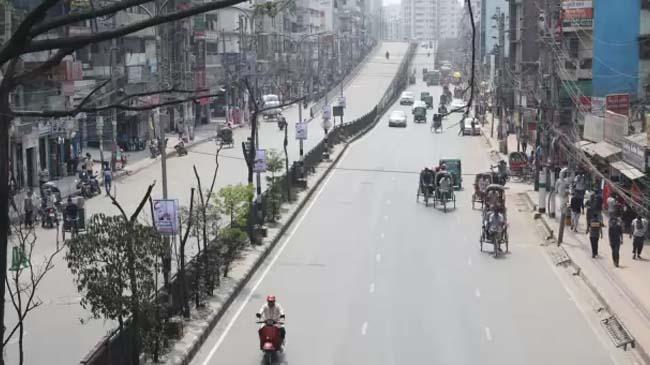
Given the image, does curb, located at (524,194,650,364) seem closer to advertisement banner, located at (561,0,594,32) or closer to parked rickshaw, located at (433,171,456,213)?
parked rickshaw, located at (433,171,456,213)

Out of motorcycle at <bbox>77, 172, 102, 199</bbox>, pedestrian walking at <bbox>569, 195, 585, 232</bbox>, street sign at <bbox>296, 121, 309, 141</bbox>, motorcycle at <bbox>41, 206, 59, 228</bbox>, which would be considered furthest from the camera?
street sign at <bbox>296, 121, 309, 141</bbox>

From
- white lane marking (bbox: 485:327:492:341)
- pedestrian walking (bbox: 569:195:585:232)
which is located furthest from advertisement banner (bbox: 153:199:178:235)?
pedestrian walking (bbox: 569:195:585:232)

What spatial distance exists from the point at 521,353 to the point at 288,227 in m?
16.8

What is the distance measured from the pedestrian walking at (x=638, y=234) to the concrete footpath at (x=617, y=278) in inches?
8.4

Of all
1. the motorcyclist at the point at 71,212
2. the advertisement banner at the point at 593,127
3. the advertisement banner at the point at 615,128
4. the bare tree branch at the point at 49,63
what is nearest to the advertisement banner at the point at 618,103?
the advertisement banner at the point at 615,128

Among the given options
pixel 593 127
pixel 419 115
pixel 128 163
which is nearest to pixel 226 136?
pixel 128 163

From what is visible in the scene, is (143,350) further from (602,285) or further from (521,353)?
(602,285)

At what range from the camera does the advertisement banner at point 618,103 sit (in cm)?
3831

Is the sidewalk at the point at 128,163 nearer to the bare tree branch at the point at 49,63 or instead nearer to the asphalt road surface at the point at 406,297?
the asphalt road surface at the point at 406,297

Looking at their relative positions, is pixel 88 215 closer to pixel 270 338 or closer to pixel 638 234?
pixel 638 234

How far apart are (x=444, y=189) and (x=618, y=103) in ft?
21.9

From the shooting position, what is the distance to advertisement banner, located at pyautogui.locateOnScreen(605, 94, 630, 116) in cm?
3831

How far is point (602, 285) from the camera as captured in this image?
24375 mm

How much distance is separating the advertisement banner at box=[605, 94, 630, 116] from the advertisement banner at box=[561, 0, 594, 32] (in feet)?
40.0
